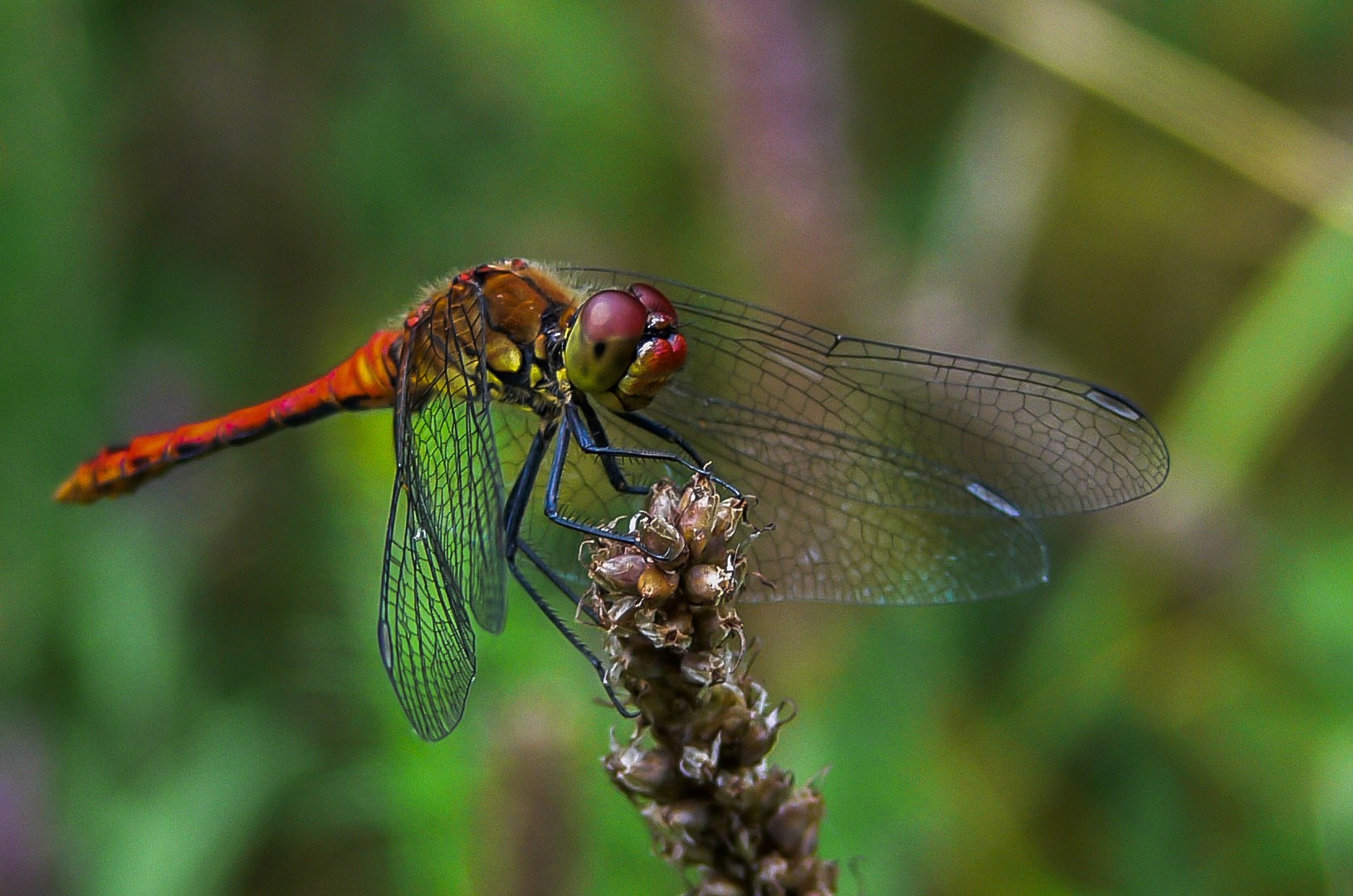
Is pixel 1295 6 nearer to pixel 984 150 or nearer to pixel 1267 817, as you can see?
pixel 984 150

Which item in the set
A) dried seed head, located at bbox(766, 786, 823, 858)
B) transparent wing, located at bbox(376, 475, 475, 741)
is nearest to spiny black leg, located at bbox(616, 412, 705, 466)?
transparent wing, located at bbox(376, 475, 475, 741)

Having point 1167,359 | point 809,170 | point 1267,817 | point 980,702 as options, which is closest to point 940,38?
point 809,170

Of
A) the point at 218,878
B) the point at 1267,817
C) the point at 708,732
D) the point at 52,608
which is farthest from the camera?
the point at 52,608

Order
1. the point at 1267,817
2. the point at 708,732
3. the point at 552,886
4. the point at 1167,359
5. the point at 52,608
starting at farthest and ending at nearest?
the point at 1167,359, the point at 52,608, the point at 1267,817, the point at 552,886, the point at 708,732

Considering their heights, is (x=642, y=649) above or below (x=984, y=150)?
below

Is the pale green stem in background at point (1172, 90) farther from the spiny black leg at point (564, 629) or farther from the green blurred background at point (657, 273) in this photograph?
the spiny black leg at point (564, 629)

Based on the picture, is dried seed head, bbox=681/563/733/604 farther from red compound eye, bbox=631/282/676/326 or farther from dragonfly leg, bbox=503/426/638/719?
red compound eye, bbox=631/282/676/326

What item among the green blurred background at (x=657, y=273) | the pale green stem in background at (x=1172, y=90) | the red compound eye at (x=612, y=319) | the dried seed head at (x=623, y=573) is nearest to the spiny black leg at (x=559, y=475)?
the red compound eye at (x=612, y=319)

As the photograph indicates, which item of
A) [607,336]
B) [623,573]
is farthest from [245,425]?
[623,573]
